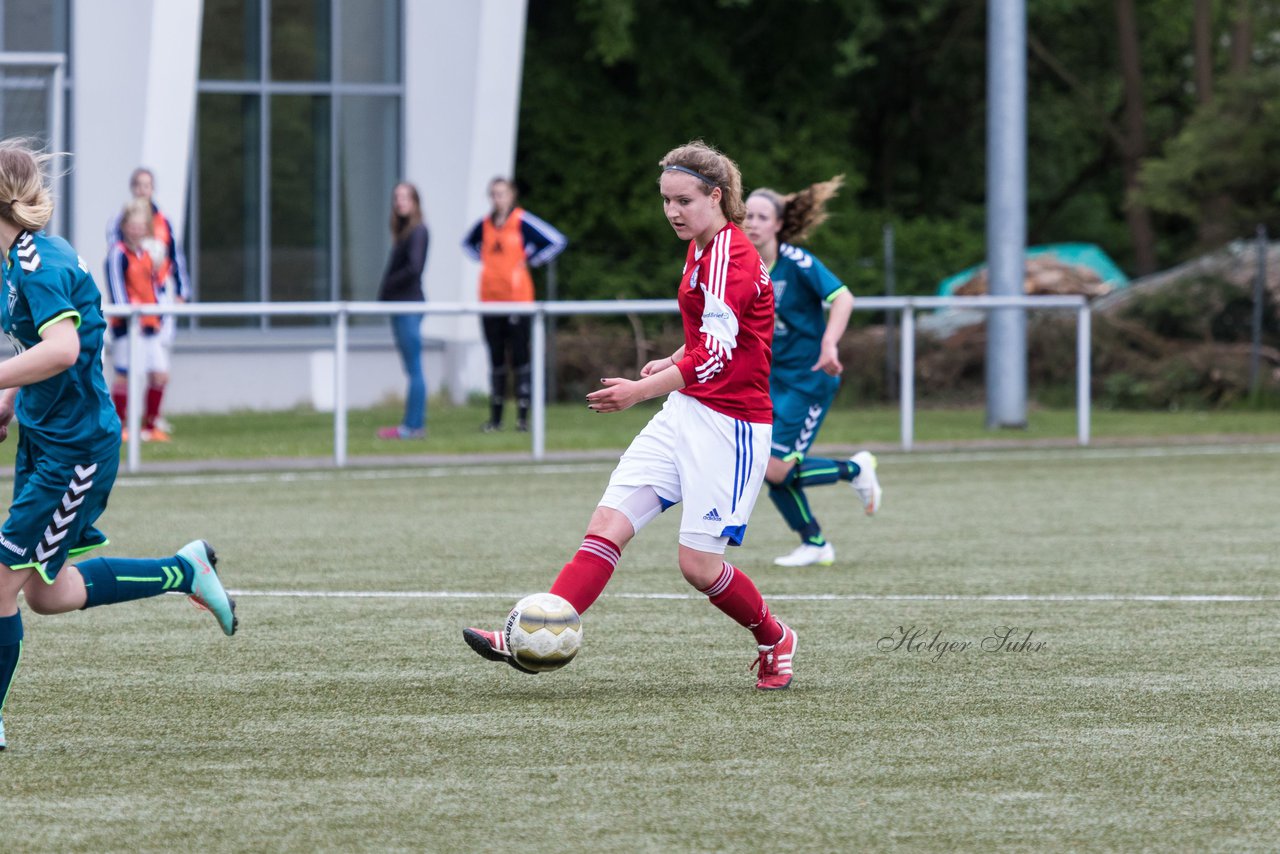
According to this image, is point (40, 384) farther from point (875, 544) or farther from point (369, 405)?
point (369, 405)

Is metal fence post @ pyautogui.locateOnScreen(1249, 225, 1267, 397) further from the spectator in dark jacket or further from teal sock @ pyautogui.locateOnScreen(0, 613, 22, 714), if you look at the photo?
teal sock @ pyautogui.locateOnScreen(0, 613, 22, 714)

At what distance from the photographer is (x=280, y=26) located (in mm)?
21219

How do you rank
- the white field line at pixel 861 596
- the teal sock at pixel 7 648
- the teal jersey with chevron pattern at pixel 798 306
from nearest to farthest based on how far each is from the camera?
the teal sock at pixel 7 648, the white field line at pixel 861 596, the teal jersey with chevron pattern at pixel 798 306

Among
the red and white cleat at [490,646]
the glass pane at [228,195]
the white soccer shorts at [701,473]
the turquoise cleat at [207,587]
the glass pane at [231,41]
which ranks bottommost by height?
the red and white cleat at [490,646]

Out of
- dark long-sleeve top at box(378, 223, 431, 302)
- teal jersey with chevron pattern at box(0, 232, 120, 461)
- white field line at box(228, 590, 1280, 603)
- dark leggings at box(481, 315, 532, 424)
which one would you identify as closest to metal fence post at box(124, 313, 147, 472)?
dark long-sleeve top at box(378, 223, 431, 302)

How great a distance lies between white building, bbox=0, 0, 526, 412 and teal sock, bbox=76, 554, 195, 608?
528 inches

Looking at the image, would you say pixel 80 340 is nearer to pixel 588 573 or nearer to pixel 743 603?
pixel 588 573

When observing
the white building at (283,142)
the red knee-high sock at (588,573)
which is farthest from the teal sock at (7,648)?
the white building at (283,142)

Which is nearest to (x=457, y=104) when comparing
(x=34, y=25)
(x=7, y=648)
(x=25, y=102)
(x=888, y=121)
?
(x=34, y=25)

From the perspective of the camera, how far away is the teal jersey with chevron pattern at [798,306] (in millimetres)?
9008

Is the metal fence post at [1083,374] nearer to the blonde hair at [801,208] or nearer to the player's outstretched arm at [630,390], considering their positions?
the blonde hair at [801,208]

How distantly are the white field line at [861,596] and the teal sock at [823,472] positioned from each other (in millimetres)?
1121

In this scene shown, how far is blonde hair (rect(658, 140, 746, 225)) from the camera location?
5.95m

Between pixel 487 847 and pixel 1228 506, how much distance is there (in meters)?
8.61
